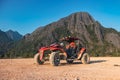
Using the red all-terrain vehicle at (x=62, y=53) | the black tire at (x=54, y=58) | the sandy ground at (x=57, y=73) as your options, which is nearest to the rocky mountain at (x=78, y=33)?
the red all-terrain vehicle at (x=62, y=53)

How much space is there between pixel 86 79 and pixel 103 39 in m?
138

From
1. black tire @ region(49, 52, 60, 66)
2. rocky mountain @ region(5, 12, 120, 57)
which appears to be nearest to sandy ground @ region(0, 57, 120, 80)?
black tire @ region(49, 52, 60, 66)

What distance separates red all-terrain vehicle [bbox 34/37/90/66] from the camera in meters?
17.0

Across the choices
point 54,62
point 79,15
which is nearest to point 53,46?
point 54,62

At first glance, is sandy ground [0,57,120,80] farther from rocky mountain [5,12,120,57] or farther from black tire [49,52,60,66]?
rocky mountain [5,12,120,57]

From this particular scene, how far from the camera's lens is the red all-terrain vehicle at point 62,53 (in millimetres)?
16969

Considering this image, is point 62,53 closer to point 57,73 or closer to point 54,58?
point 54,58

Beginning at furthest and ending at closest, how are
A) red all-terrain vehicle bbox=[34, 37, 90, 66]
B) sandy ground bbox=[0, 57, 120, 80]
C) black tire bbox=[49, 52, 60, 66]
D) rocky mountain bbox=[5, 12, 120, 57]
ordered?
rocky mountain bbox=[5, 12, 120, 57], red all-terrain vehicle bbox=[34, 37, 90, 66], black tire bbox=[49, 52, 60, 66], sandy ground bbox=[0, 57, 120, 80]

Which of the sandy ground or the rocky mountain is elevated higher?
the rocky mountain

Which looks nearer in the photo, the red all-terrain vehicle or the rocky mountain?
the red all-terrain vehicle

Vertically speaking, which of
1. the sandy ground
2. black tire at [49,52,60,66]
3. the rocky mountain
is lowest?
the sandy ground

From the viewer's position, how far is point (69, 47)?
749 inches

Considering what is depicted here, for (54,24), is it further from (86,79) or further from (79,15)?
(86,79)

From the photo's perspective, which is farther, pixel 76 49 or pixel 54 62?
pixel 76 49
